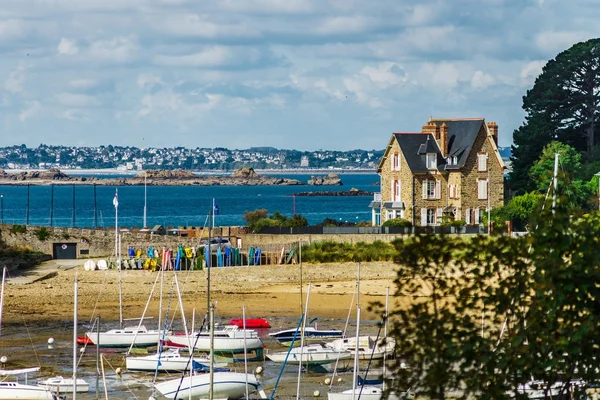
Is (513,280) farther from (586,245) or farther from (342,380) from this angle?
(342,380)

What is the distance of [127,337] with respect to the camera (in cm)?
4388

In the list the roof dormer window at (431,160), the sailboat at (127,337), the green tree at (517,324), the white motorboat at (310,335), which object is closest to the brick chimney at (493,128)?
the roof dormer window at (431,160)

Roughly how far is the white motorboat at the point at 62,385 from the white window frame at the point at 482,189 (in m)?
44.2

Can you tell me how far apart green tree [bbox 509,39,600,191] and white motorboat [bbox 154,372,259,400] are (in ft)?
232

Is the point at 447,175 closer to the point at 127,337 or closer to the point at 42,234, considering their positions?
the point at 42,234

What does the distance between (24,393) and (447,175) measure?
45.0 meters

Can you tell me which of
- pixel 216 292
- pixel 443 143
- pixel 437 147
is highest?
pixel 443 143

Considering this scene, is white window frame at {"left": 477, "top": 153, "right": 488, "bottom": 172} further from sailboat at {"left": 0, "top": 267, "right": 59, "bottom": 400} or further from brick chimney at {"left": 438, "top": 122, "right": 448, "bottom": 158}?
sailboat at {"left": 0, "top": 267, "right": 59, "bottom": 400}

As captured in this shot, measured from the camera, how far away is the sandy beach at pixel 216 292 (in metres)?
52.4

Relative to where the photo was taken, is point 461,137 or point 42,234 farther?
point 461,137

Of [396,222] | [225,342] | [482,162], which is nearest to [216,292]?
[225,342]

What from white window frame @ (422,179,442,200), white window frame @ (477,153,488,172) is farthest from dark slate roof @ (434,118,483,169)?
white window frame @ (422,179,442,200)

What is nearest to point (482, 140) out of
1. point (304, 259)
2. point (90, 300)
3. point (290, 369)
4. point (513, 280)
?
point (304, 259)

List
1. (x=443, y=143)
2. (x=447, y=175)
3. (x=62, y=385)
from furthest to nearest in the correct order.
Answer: (x=443, y=143) < (x=447, y=175) < (x=62, y=385)
